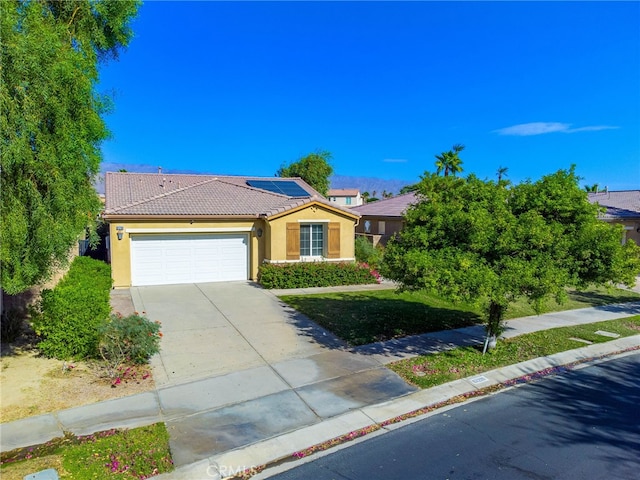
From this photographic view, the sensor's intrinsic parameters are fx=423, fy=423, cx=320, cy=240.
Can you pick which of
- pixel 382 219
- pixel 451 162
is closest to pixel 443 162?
pixel 451 162

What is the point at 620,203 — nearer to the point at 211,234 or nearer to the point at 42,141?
the point at 211,234

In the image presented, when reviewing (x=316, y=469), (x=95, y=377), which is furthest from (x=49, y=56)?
(x=316, y=469)

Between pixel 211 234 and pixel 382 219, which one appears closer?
pixel 211 234

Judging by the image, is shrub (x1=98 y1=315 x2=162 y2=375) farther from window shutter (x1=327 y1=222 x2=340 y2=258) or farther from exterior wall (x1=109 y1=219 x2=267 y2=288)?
window shutter (x1=327 y1=222 x2=340 y2=258)

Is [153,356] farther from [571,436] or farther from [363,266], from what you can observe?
[363,266]

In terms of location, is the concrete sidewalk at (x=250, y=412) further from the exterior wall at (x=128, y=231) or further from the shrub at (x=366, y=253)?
the shrub at (x=366, y=253)

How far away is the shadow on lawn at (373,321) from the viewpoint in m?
10.0

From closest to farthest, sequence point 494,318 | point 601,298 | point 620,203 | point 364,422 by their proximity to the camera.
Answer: point 364,422
point 494,318
point 601,298
point 620,203

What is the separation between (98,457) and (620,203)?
31643mm

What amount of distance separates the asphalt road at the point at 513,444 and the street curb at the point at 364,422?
0.78 feet

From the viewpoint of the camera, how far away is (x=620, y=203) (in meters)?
27.3

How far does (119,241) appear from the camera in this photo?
15852mm

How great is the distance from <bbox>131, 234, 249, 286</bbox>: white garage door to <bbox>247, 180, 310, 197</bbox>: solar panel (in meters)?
4.23

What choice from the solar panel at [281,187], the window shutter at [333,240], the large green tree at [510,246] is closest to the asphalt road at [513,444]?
the large green tree at [510,246]
